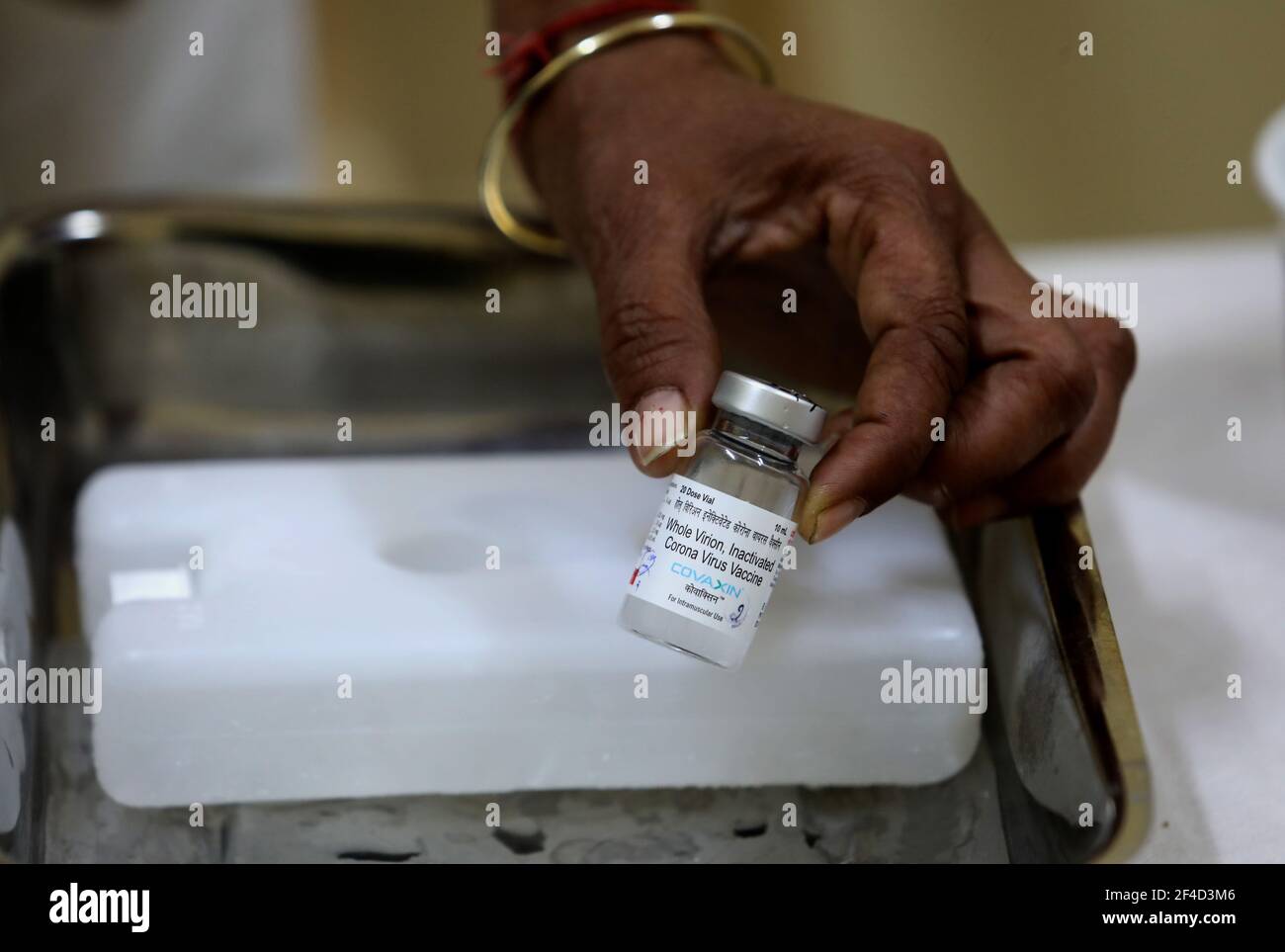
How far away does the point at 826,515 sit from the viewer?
0.35 m

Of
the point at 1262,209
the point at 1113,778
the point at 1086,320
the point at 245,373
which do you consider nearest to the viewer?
the point at 1113,778

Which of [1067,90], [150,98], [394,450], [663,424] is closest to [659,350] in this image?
[663,424]

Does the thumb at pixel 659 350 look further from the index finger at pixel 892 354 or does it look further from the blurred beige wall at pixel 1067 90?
the blurred beige wall at pixel 1067 90

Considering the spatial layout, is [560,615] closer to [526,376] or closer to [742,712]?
[742,712]

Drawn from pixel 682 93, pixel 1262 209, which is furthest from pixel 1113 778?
pixel 1262 209

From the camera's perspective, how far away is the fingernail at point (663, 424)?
36cm

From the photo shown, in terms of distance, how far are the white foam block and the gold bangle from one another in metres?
0.18

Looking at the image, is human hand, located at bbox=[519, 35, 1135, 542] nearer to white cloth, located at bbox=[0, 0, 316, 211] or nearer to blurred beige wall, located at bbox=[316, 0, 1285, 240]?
blurred beige wall, located at bbox=[316, 0, 1285, 240]

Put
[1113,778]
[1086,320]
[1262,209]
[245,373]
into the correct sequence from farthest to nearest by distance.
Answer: [1262,209], [245,373], [1086,320], [1113,778]

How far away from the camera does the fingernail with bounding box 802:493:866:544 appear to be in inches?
13.8

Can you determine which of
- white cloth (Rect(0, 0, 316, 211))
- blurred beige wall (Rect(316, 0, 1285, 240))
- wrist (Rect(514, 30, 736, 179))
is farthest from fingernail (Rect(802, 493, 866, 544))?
white cloth (Rect(0, 0, 316, 211))
